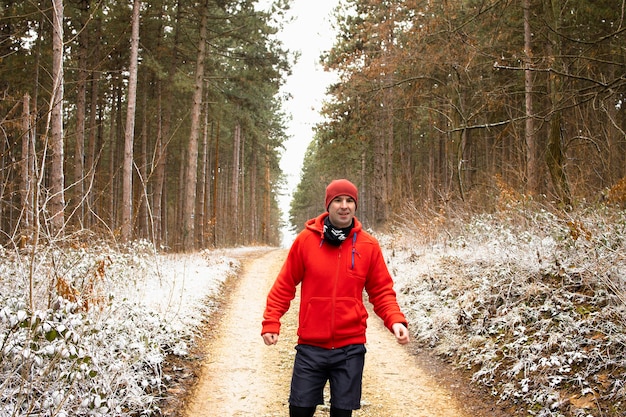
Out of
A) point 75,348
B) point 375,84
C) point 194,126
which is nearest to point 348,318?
point 75,348

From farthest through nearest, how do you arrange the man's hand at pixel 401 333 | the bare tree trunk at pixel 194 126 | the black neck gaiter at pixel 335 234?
the bare tree trunk at pixel 194 126
the black neck gaiter at pixel 335 234
the man's hand at pixel 401 333

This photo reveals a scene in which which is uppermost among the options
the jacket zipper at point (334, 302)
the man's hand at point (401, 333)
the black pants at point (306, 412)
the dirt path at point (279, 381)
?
the jacket zipper at point (334, 302)

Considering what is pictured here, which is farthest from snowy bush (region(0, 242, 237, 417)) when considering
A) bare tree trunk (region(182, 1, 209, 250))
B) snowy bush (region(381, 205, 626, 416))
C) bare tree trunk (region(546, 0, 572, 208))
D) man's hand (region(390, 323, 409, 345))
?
bare tree trunk (region(182, 1, 209, 250))

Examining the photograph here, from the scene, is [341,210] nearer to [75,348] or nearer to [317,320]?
[317,320]

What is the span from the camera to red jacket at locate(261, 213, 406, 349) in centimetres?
309

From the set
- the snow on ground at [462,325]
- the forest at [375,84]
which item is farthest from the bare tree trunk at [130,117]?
the snow on ground at [462,325]

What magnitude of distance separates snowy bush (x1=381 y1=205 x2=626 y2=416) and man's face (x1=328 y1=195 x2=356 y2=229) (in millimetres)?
2724

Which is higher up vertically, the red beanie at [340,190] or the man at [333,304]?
the red beanie at [340,190]

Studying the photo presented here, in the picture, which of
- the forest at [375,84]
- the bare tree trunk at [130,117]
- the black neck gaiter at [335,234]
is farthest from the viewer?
the bare tree trunk at [130,117]

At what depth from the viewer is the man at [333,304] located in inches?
119

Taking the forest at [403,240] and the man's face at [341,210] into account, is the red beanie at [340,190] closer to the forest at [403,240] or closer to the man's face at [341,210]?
the man's face at [341,210]

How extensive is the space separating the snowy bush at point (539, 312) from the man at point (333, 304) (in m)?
2.28

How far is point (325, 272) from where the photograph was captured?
10.3 feet

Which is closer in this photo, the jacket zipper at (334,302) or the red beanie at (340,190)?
the jacket zipper at (334,302)
